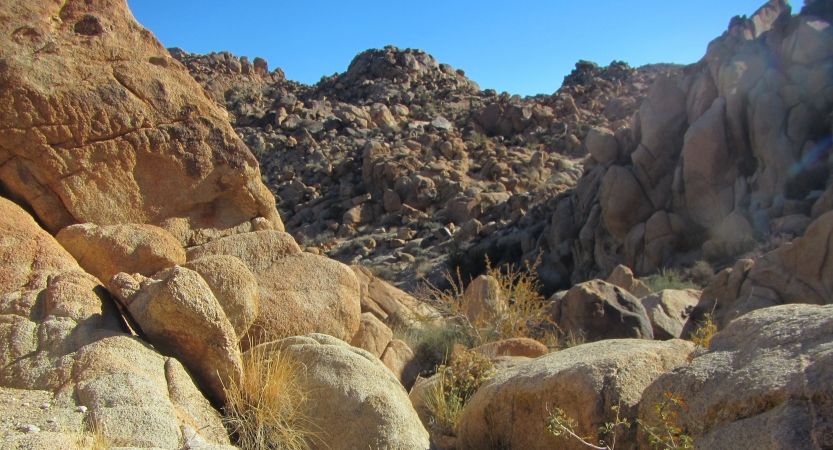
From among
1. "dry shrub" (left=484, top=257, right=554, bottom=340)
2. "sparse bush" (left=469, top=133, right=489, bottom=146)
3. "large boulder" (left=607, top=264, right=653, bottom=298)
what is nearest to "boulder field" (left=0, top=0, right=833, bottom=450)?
"dry shrub" (left=484, top=257, right=554, bottom=340)

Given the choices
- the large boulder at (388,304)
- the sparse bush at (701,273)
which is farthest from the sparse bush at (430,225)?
the large boulder at (388,304)

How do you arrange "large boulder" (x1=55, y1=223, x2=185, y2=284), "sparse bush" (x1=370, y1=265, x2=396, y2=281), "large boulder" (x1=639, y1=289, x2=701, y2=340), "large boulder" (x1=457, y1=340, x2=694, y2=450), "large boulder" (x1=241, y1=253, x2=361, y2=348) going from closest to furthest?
"large boulder" (x1=457, y1=340, x2=694, y2=450), "large boulder" (x1=55, y1=223, x2=185, y2=284), "large boulder" (x1=241, y1=253, x2=361, y2=348), "large boulder" (x1=639, y1=289, x2=701, y2=340), "sparse bush" (x1=370, y1=265, x2=396, y2=281)

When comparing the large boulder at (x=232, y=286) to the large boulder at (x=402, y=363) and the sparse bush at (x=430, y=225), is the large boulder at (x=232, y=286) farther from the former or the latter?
the sparse bush at (x=430, y=225)

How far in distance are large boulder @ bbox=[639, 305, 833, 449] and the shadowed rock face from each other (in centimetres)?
415

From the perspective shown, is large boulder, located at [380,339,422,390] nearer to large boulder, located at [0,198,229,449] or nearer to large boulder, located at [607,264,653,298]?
large boulder, located at [0,198,229,449]

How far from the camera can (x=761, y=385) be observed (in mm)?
3082

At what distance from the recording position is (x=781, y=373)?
10.1 feet

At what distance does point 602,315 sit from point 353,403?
6.85 meters

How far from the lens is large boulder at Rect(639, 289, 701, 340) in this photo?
37.2ft

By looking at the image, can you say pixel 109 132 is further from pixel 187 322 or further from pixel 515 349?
pixel 515 349

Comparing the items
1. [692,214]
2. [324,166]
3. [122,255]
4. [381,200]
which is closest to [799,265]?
[692,214]

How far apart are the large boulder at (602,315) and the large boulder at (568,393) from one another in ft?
18.0

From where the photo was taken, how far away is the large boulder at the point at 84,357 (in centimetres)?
336

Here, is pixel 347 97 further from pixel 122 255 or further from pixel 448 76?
pixel 122 255
